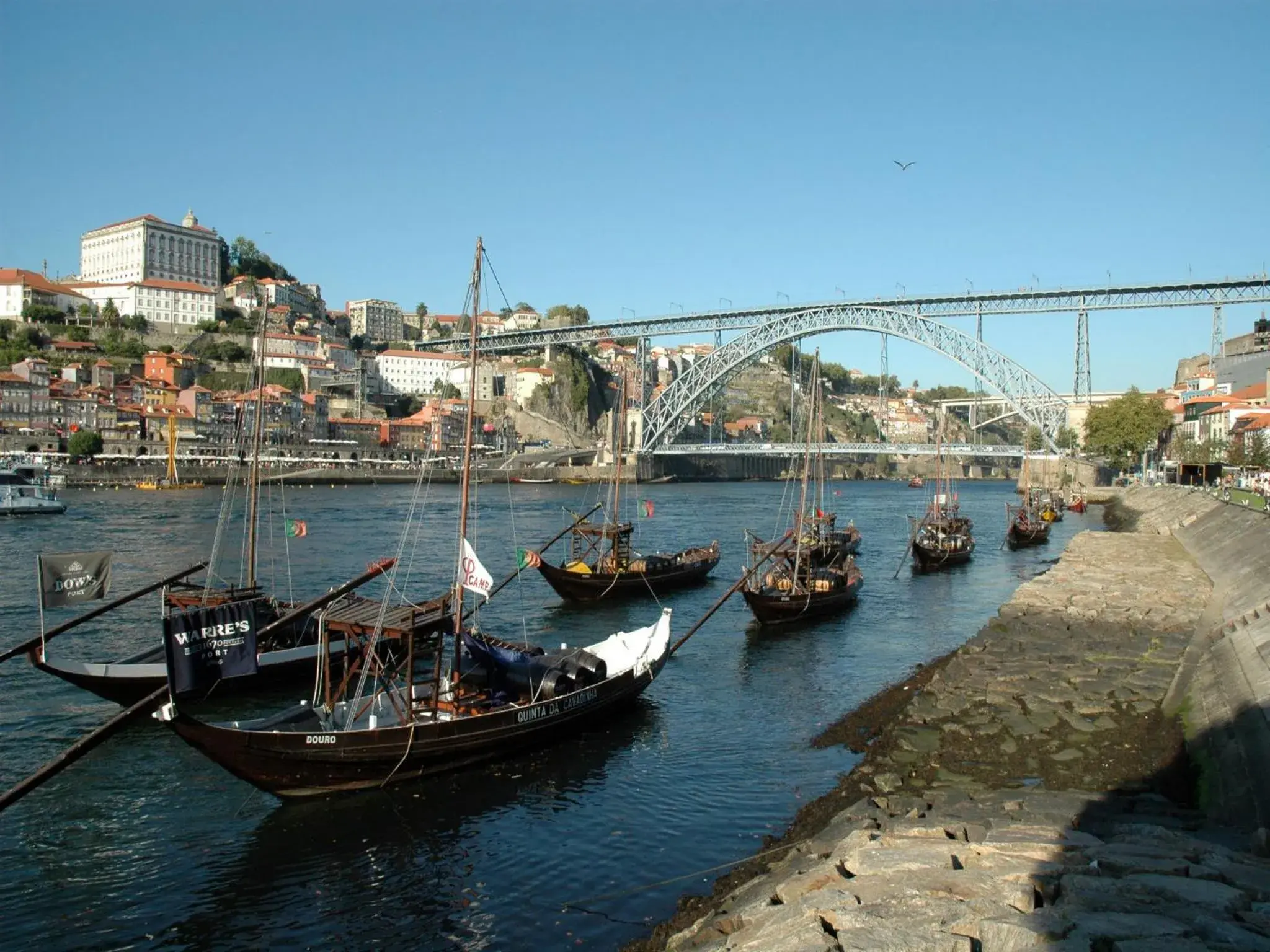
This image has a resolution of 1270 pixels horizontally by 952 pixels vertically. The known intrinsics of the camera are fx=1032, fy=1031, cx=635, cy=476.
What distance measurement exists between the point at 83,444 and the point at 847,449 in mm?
55110

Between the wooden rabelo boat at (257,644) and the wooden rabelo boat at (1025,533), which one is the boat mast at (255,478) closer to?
the wooden rabelo boat at (257,644)

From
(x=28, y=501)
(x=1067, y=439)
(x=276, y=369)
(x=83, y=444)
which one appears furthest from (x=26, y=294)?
(x=1067, y=439)

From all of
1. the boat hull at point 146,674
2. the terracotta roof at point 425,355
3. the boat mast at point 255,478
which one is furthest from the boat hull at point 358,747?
the terracotta roof at point 425,355

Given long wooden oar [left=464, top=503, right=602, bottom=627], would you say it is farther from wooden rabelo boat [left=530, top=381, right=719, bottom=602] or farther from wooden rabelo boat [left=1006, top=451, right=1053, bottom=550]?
wooden rabelo boat [left=1006, top=451, right=1053, bottom=550]

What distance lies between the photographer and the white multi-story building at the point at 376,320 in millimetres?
138875

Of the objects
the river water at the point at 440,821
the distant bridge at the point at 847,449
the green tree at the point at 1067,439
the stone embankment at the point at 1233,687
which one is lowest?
the river water at the point at 440,821

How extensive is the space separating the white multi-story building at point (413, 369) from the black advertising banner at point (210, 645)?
4403 inches

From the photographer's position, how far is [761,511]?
59.2 m

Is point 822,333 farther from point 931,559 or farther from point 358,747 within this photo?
point 358,747

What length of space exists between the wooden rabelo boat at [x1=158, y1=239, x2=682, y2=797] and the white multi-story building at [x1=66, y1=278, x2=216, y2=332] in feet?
333

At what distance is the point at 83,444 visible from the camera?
2790 inches

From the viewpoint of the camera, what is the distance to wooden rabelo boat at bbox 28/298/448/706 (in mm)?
11508

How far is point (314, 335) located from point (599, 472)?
133ft

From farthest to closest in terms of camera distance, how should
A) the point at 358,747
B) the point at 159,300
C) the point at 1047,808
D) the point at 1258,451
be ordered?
1. the point at 159,300
2. the point at 1258,451
3. the point at 358,747
4. the point at 1047,808
